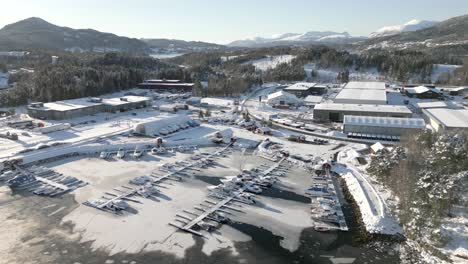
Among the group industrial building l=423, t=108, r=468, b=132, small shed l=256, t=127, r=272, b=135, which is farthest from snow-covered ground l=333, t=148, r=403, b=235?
industrial building l=423, t=108, r=468, b=132

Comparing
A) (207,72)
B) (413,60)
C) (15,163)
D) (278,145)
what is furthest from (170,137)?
(413,60)

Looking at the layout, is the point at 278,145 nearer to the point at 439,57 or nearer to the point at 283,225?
the point at 283,225

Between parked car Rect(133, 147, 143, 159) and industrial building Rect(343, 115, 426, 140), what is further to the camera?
industrial building Rect(343, 115, 426, 140)

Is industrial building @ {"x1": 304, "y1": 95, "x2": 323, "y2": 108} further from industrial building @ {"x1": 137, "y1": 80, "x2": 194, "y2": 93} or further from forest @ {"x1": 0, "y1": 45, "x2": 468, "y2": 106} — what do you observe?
industrial building @ {"x1": 137, "y1": 80, "x2": 194, "y2": 93}

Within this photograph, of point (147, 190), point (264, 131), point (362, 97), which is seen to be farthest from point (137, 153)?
point (362, 97)

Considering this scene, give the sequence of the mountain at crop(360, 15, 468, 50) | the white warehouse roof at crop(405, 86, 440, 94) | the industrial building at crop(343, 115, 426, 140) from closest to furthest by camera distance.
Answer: the industrial building at crop(343, 115, 426, 140)
the white warehouse roof at crop(405, 86, 440, 94)
the mountain at crop(360, 15, 468, 50)

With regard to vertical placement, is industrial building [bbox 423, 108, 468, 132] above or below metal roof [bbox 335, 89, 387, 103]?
below
